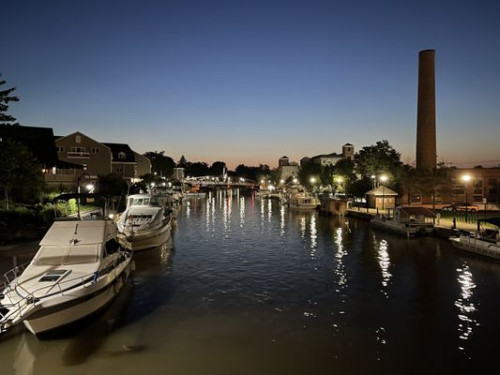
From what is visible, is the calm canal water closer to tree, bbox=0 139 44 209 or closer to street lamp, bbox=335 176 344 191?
tree, bbox=0 139 44 209

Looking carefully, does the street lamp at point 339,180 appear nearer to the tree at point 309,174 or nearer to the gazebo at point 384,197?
the tree at point 309,174

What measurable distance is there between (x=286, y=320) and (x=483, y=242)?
19615mm

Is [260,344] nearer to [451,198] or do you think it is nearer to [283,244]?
[283,244]

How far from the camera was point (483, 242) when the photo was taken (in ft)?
92.1

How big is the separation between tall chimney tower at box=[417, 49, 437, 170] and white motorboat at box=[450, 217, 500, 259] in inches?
1494

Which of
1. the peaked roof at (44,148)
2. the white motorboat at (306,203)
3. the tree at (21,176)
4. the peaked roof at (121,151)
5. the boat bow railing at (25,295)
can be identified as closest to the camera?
the boat bow railing at (25,295)

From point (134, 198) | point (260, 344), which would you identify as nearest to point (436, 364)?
point (260, 344)

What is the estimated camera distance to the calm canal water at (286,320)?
41.1 feet

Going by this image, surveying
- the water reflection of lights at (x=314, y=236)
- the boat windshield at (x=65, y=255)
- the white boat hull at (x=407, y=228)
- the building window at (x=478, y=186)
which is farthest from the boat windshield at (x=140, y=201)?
the building window at (x=478, y=186)

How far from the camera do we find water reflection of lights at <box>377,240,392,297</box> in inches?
914

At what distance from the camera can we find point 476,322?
16000 mm

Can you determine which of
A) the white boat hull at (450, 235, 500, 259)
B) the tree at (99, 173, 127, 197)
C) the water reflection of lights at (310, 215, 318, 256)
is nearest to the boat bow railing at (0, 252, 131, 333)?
the water reflection of lights at (310, 215, 318, 256)

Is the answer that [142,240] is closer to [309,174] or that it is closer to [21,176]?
[21,176]

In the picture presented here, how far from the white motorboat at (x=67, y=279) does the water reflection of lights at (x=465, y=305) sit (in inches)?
547
